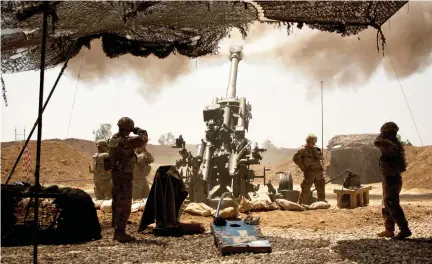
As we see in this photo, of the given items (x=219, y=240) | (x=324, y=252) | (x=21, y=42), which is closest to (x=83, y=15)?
(x=21, y=42)

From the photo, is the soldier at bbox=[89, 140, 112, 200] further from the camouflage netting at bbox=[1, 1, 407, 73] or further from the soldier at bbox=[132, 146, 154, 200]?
the camouflage netting at bbox=[1, 1, 407, 73]

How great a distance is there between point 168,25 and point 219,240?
340 cm

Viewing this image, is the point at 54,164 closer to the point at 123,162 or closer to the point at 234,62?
the point at 234,62

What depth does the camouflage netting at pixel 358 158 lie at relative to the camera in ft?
65.5

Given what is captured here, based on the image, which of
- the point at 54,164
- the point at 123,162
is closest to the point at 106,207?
the point at 123,162

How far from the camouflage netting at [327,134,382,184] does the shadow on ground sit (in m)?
14.6

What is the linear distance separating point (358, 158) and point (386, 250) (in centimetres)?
1599

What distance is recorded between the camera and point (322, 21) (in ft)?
18.9

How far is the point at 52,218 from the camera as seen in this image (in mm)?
6188

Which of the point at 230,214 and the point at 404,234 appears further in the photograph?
the point at 230,214

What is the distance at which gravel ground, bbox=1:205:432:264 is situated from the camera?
4.89 metres

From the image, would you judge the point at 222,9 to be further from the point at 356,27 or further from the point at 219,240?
the point at 219,240

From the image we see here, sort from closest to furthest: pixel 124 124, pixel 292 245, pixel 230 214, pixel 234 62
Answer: pixel 292 245 → pixel 124 124 → pixel 230 214 → pixel 234 62

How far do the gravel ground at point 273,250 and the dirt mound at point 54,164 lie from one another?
15945 mm
